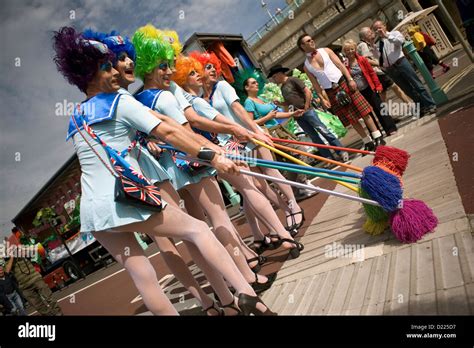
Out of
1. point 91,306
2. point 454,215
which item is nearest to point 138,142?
point 454,215

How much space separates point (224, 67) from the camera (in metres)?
6.04

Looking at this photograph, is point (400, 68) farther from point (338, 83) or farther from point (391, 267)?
point (391, 267)

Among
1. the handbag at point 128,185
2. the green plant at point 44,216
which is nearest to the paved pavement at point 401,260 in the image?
the handbag at point 128,185

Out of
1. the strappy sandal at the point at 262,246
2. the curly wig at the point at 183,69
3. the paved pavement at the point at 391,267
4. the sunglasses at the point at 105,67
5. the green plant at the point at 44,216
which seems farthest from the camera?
the green plant at the point at 44,216

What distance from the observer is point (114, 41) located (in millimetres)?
2373

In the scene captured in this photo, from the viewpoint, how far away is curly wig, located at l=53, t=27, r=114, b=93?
225 centimetres

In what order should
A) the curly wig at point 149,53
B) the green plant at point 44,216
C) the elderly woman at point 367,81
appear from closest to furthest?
1. the curly wig at point 149,53
2. the elderly woman at point 367,81
3. the green plant at point 44,216

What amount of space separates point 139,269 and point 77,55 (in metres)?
1.24

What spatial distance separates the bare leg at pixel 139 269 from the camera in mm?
2285

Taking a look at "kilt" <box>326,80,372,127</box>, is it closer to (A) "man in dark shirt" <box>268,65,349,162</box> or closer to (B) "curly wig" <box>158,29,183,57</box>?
(A) "man in dark shirt" <box>268,65,349,162</box>

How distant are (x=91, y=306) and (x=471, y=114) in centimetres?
620

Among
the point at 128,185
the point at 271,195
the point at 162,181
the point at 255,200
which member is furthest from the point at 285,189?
the point at 128,185

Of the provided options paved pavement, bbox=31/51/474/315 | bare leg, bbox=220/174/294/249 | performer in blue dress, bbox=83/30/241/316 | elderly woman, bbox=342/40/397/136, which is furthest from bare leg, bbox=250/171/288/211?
elderly woman, bbox=342/40/397/136

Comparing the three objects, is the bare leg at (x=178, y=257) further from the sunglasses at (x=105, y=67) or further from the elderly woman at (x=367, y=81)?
the elderly woman at (x=367, y=81)
